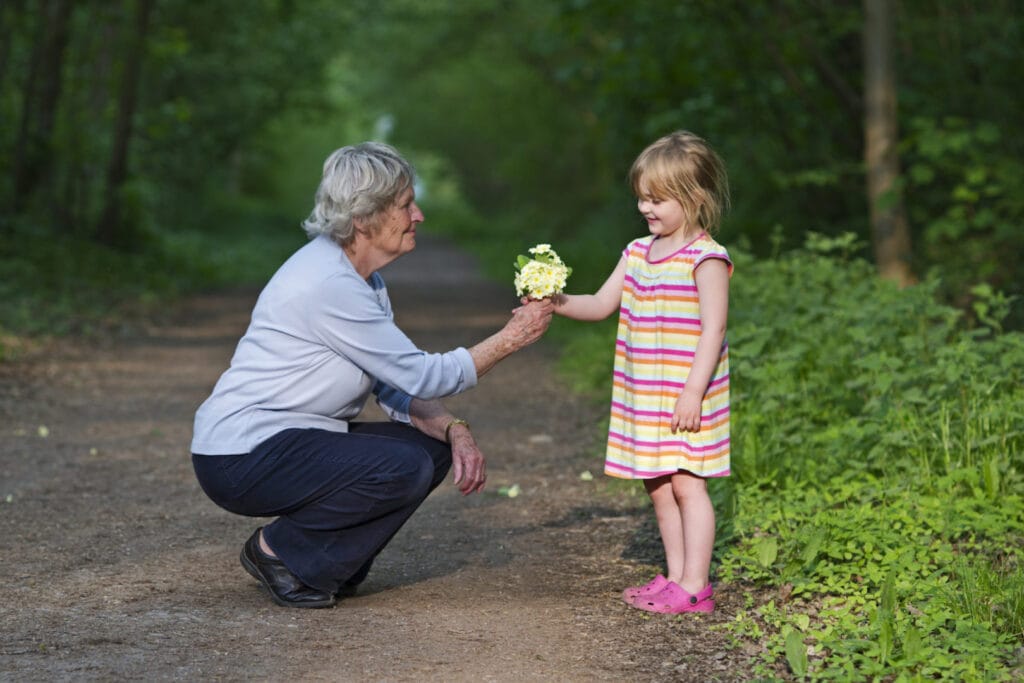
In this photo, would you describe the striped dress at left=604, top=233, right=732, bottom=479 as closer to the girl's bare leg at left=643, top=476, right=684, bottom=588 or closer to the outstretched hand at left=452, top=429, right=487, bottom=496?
the girl's bare leg at left=643, top=476, right=684, bottom=588

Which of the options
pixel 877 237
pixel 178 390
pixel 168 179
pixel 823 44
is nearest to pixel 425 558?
pixel 178 390

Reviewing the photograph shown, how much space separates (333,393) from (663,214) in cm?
Answer: 124

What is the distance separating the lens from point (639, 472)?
482 centimetres

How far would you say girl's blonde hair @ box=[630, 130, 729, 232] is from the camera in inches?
185

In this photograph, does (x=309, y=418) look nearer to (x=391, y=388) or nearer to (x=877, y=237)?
(x=391, y=388)

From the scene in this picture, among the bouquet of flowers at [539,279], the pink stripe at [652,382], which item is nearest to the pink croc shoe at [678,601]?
the pink stripe at [652,382]

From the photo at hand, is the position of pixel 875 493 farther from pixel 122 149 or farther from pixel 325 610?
pixel 122 149

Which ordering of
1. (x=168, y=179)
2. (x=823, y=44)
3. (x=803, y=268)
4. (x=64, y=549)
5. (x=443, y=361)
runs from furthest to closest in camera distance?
(x=168, y=179) → (x=823, y=44) → (x=803, y=268) → (x=64, y=549) → (x=443, y=361)

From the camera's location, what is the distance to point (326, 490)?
4828mm

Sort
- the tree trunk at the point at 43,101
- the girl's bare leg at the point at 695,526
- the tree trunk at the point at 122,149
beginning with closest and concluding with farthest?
the girl's bare leg at the point at 695,526, the tree trunk at the point at 43,101, the tree trunk at the point at 122,149

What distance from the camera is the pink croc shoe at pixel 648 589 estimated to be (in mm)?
4984

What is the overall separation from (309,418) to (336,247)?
579 millimetres

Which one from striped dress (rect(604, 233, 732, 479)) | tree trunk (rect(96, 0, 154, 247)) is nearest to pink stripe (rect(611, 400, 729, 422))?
striped dress (rect(604, 233, 732, 479))

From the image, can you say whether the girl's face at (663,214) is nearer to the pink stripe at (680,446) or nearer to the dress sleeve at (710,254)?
the dress sleeve at (710,254)
